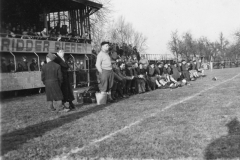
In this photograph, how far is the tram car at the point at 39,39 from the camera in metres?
14.9

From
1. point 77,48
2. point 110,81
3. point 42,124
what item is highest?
point 77,48

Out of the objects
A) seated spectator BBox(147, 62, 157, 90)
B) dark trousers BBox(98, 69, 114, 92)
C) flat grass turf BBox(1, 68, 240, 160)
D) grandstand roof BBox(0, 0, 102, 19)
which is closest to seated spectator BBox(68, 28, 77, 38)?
grandstand roof BBox(0, 0, 102, 19)

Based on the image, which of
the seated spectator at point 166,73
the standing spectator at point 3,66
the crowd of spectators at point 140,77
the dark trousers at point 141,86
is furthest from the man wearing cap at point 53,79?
the seated spectator at point 166,73

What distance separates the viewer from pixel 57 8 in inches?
876

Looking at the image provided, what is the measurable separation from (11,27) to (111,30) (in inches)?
1572

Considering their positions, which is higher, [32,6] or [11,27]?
[32,6]

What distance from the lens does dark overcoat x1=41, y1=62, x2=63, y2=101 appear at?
26.6 ft

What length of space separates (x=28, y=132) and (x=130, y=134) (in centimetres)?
207

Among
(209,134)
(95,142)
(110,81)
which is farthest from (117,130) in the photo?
(110,81)

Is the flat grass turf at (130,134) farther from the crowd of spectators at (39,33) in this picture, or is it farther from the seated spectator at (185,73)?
the seated spectator at (185,73)

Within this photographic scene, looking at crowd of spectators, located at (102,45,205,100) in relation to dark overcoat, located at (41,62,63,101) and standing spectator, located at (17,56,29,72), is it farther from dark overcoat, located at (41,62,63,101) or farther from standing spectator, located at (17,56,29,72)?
standing spectator, located at (17,56,29,72)

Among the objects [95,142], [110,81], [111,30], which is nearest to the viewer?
[95,142]

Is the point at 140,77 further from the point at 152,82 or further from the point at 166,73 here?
the point at 166,73

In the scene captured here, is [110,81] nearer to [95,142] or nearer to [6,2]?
[95,142]
